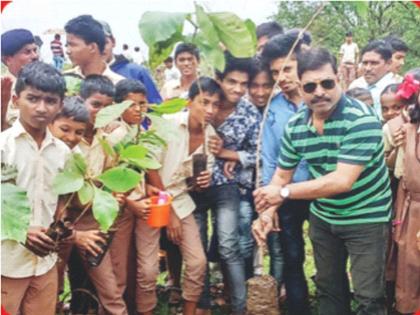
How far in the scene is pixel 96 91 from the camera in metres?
3.84

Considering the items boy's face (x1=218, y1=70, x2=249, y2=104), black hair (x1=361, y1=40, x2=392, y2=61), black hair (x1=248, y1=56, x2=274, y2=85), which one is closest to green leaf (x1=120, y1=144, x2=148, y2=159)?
boy's face (x1=218, y1=70, x2=249, y2=104)

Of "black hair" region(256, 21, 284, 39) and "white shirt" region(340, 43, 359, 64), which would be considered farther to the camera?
"white shirt" region(340, 43, 359, 64)

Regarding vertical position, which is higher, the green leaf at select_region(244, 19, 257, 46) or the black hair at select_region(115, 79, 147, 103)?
the green leaf at select_region(244, 19, 257, 46)

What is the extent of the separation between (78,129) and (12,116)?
45cm

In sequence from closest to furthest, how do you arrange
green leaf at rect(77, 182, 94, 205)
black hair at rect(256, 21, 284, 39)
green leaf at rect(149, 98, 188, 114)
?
green leaf at rect(77, 182, 94, 205) → green leaf at rect(149, 98, 188, 114) → black hair at rect(256, 21, 284, 39)

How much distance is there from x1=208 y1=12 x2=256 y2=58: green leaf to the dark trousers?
1.48 m

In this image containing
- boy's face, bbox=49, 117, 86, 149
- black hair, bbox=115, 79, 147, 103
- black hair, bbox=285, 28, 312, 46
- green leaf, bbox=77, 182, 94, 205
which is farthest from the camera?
black hair, bbox=285, 28, 312, 46

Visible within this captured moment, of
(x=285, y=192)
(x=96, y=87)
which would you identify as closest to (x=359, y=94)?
(x=285, y=192)

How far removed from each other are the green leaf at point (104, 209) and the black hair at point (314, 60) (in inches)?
46.9

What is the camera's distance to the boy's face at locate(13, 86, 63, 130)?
302 cm

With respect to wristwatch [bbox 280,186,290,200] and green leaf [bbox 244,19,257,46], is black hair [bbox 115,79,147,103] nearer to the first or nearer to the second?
wristwatch [bbox 280,186,290,200]

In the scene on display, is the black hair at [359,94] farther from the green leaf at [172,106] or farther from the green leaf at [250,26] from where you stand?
the green leaf at [250,26]

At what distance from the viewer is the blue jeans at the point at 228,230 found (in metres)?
3.93

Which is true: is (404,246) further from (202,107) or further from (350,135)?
(202,107)
